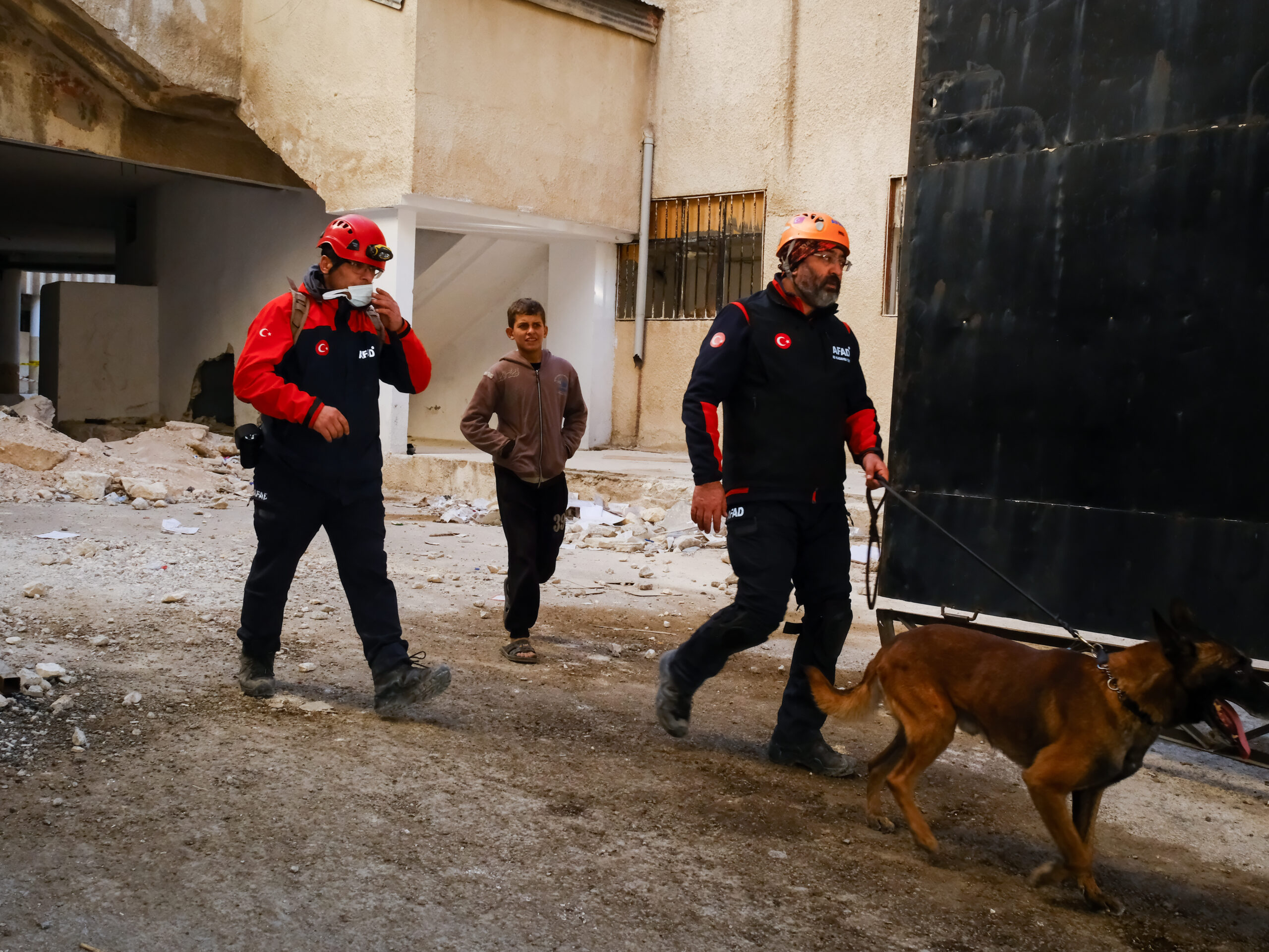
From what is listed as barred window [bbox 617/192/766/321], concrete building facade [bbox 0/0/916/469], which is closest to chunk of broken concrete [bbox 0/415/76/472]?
concrete building facade [bbox 0/0/916/469]

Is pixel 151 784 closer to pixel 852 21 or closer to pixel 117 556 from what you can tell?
pixel 117 556

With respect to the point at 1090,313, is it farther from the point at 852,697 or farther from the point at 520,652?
the point at 520,652

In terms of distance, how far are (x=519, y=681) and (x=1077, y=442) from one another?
2.72m

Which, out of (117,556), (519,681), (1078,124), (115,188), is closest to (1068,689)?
(1078,124)

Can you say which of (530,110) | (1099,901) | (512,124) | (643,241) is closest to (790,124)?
(643,241)

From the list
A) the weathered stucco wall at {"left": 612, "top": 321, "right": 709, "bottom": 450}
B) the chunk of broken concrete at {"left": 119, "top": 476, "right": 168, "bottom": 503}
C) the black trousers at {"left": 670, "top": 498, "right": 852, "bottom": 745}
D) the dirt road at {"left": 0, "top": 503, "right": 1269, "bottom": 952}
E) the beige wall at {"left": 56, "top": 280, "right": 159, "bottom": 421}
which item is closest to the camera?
the dirt road at {"left": 0, "top": 503, "right": 1269, "bottom": 952}

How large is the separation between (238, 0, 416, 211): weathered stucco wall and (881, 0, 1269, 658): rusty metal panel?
8234 mm

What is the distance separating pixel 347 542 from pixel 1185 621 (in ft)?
10.2

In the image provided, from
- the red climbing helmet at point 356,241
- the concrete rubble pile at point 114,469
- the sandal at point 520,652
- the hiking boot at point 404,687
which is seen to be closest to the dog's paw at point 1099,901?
the hiking boot at point 404,687

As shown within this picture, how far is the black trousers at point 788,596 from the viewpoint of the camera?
13.9ft

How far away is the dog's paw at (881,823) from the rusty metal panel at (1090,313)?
57.3 inches

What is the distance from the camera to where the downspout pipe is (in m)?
14.2

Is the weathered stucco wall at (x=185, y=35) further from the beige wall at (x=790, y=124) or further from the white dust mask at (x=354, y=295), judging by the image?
the white dust mask at (x=354, y=295)

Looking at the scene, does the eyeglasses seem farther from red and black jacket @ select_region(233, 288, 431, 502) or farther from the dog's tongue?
the dog's tongue
